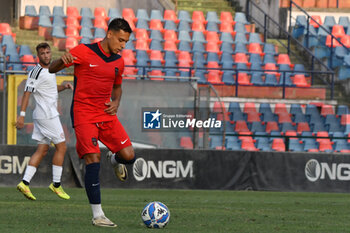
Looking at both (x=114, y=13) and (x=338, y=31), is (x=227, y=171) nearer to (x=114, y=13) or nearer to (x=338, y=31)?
(x=114, y=13)

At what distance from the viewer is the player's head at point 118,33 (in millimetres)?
7273

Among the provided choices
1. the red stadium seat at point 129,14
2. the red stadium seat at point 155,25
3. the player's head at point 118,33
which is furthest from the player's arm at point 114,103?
the red stadium seat at point 129,14

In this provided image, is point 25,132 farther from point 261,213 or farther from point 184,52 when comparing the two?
point 184,52

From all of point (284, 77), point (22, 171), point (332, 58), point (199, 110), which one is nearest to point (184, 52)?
point (284, 77)

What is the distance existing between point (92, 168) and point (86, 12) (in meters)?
16.0

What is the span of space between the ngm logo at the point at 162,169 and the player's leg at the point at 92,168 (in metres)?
6.64

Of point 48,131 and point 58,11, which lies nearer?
point 48,131

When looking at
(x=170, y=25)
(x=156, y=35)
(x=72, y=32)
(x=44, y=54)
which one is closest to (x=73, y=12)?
(x=72, y=32)

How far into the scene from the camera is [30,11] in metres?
22.3

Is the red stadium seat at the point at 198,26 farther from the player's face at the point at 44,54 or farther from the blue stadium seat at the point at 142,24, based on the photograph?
the player's face at the point at 44,54

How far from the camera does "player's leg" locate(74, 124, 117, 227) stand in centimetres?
721

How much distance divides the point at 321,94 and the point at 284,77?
169cm

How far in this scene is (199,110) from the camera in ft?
47.0

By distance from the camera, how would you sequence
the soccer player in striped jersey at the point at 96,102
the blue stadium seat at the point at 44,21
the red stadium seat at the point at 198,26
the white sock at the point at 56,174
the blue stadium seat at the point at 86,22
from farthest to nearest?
1. the red stadium seat at the point at 198,26
2. the blue stadium seat at the point at 86,22
3. the blue stadium seat at the point at 44,21
4. the white sock at the point at 56,174
5. the soccer player in striped jersey at the point at 96,102
